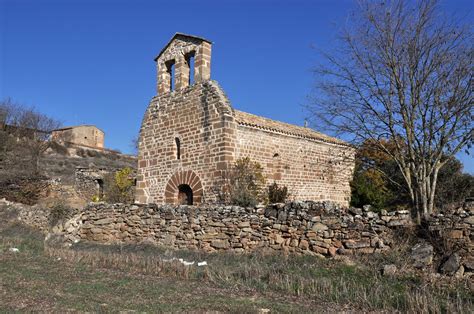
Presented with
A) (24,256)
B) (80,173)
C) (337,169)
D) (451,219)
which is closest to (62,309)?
(24,256)

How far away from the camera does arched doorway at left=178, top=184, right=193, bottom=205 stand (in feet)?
54.5

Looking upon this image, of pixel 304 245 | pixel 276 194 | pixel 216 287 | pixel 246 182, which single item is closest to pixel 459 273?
pixel 304 245

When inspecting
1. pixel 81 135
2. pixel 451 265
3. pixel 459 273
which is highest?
pixel 81 135

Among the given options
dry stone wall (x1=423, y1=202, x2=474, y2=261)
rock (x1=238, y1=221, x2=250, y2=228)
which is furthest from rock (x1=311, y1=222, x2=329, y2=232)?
dry stone wall (x1=423, y1=202, x2=474, y2=261)

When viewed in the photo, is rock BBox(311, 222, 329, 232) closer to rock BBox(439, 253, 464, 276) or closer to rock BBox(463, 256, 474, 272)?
rock BBox(439, 253, 464, 276)

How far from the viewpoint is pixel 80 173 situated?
28562mm

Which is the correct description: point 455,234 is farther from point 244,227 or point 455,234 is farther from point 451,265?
point 244,227

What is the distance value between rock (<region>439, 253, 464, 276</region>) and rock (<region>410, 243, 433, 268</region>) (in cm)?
30

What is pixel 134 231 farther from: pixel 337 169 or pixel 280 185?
pixel 337 169

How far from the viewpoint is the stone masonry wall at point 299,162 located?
1614cm

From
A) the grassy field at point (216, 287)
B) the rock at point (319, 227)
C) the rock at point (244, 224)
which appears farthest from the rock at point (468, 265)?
the rock at point (244, 224)

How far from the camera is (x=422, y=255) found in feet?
26.8

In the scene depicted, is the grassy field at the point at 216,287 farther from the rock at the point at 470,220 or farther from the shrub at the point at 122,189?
the shrub at the point at 122,189

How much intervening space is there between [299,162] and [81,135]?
45.6m
